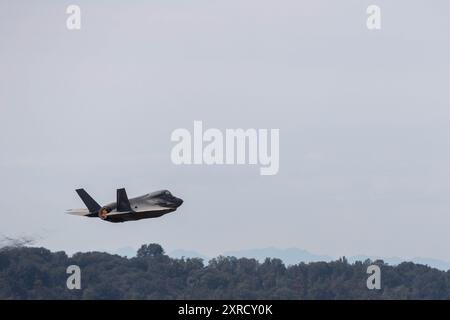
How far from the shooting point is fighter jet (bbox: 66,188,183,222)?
149875mm

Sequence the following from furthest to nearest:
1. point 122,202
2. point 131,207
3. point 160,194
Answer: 1. point 160,194
2. point 131,207
3. point 122,202

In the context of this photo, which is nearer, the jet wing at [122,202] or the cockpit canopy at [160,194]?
the jet wing at [122,202]

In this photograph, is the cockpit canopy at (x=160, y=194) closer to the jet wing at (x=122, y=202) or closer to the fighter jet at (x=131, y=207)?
the fighter jet at (x=131, y=207)

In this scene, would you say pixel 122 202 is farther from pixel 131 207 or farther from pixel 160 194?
pixel 160 194

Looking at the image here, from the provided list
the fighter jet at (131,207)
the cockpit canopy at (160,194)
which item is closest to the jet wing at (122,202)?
the fighter jet at (131,207)

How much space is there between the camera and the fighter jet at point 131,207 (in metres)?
150

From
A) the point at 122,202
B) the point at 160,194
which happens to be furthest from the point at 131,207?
the point at 160,194

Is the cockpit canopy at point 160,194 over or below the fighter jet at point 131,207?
over

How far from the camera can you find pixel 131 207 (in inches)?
5955
